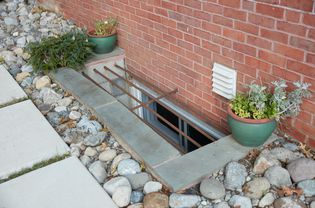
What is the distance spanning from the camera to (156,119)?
3.66 m

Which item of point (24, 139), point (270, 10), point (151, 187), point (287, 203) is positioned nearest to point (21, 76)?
point (24, 139)

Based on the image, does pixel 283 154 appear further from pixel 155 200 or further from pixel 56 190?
pixel 56 190

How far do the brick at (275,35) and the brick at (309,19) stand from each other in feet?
0.45

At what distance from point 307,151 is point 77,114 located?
152 centimetres

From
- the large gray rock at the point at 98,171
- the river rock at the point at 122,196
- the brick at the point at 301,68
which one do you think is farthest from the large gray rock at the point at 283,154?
the large gray rock at the point at 98,171

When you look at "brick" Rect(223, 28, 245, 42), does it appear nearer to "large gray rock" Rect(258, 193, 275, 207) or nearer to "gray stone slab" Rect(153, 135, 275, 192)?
"gray stone slab" Rect(153, 135, 275, 192)

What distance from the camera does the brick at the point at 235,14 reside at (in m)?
2.10

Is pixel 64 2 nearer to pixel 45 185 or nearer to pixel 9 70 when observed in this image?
pixel 9 70

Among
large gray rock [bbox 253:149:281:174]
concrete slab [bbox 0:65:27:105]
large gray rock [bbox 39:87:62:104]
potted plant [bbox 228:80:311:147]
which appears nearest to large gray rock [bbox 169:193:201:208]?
large gray rock [bbox 253:149:281:174]

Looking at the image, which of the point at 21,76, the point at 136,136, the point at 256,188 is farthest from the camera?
the point at 21,76

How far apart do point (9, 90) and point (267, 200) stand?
2.20 meters

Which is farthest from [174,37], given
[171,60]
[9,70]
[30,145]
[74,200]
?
[9,70]

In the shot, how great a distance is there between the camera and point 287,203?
171 centimetres

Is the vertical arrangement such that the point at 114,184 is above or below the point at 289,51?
below
